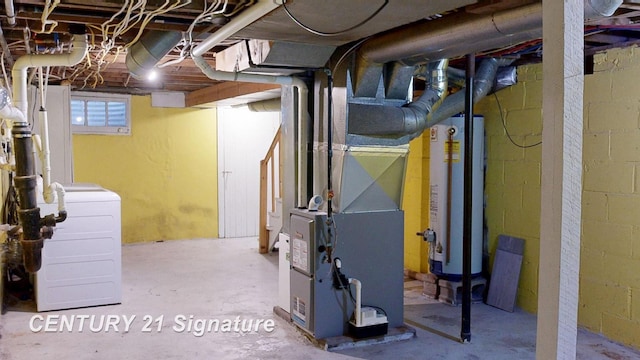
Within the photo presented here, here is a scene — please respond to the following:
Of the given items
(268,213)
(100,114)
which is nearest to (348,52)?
(268,213)

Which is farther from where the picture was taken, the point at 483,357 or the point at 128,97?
the point at 128,97

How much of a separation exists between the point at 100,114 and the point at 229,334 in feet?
13.8

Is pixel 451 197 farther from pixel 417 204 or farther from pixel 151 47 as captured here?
pixel 151 47

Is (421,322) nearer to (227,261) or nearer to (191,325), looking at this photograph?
(191,325)

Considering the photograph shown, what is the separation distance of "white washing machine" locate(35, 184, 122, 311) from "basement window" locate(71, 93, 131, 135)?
264 centimetres

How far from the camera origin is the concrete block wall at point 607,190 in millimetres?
3432

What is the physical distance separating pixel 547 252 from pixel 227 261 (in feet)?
16.4

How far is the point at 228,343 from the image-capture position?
351 centimetres

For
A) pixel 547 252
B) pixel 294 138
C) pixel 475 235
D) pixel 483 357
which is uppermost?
pixel 294 138

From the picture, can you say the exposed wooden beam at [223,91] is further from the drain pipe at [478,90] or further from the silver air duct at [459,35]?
the silver air duct at [459,35]

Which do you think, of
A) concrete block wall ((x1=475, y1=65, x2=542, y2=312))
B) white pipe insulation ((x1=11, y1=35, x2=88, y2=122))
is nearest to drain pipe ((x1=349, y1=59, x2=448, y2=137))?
concrete block wall ((x1=475, y1=65, x2=542, y2=312))

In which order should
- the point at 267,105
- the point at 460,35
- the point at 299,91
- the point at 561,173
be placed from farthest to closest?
the point at 267,105, the point at 299,91, the point at 460,35, the point at 561,173

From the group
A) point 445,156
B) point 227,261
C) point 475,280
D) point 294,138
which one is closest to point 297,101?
point 294,138

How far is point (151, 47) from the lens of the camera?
10.5 feet
